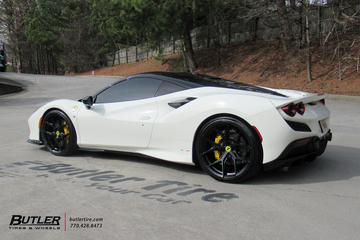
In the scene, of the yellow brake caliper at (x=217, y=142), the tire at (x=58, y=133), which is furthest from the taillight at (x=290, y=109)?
the tire at (x=58, y=133)

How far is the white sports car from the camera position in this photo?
3752 mm

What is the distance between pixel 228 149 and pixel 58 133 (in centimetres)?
296

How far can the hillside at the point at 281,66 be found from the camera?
47.9 feet

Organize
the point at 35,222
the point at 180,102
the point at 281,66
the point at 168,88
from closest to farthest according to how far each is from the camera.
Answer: the point at 35,222 < the point at 180,102 < the point at 168,88 < the point at 281,66

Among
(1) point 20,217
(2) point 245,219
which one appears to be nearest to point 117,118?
(1) point 20,217

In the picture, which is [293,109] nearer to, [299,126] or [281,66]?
[299,126]

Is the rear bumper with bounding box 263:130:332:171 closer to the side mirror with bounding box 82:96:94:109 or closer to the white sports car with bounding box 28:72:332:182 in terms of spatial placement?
the white sports car with bounding box 28:72:332:182

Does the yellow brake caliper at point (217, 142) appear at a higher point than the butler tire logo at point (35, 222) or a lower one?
higher

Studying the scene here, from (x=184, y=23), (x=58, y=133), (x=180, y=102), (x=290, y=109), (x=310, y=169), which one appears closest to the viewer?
(x=290, y=109)

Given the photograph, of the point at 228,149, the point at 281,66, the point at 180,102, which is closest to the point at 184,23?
the point at 281,66

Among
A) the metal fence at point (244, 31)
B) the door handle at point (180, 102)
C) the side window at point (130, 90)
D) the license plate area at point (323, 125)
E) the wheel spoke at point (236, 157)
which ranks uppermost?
the metal fence at point (244, 31)

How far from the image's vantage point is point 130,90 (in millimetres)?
4988

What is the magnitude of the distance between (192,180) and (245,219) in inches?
47.5

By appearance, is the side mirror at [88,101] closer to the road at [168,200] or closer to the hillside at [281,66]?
the road at [168,200]
